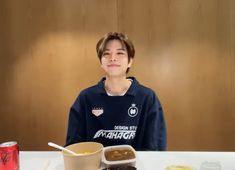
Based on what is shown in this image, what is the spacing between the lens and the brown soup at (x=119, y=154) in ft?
3.16

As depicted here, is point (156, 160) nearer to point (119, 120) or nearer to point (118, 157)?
point (118, 157)

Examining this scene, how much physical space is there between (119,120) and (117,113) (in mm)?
44

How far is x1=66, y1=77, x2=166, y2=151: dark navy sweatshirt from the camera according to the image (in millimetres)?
1379

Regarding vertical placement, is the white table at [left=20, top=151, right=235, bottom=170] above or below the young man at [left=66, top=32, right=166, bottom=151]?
below

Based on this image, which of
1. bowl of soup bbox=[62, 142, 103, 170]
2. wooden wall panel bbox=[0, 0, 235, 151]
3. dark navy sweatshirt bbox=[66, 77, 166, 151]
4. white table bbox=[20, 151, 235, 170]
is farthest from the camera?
wooden wall panel bbox=[0, 0, 235, 151]

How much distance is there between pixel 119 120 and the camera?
1409 mm

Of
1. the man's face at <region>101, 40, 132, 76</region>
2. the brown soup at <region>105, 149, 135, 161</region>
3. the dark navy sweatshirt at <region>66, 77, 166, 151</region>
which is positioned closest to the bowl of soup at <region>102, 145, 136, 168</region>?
the brown soup at <region>105, 149, 135, 161</region>

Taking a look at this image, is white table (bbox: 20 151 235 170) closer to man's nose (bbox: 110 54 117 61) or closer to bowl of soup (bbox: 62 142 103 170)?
bowl of soup (bbox: 62 142 103 170)

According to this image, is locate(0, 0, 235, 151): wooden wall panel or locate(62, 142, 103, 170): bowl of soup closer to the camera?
locate(62, 142, 103, 170): bowl of soup

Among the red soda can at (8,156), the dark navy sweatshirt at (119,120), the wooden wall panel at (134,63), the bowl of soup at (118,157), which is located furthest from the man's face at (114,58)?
the wooden wall panel at (134,63)

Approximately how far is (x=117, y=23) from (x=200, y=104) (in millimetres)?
1271

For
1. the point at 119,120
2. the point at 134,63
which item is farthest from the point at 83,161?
the point at 134,63

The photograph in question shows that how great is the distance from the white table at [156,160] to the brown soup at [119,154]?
0.06m

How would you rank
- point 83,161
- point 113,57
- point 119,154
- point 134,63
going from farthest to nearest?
point 134,63
point 113,57
point 119,154
point 83,161
